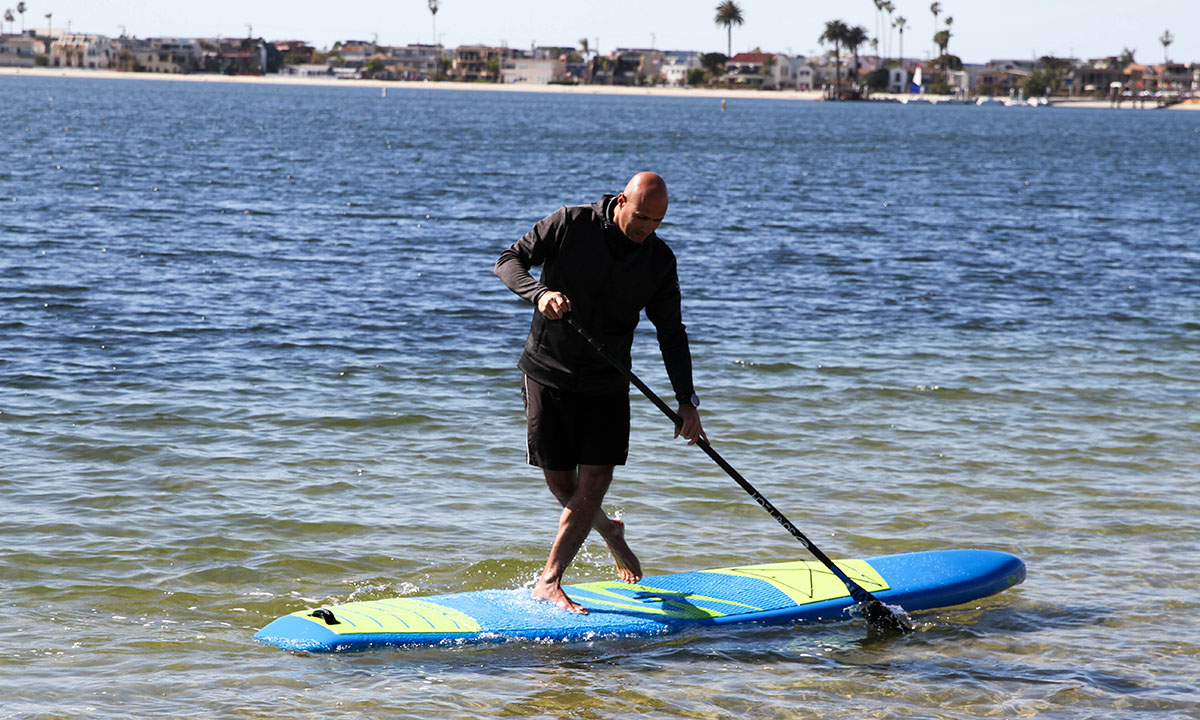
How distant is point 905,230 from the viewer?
30.4 meters

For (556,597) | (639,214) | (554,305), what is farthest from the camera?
(556,597)

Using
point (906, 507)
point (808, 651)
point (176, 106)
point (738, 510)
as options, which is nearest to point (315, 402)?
point (738, 510)

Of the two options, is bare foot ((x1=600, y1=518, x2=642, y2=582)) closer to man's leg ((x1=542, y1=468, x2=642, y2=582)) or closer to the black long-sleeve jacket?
man's leg ((x1=542, y1=468, x2=642, y2=582))

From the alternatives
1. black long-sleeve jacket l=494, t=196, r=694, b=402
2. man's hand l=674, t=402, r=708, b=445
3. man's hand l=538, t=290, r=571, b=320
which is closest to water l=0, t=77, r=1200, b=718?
man's hand l=674, t=402, r=708, b=445

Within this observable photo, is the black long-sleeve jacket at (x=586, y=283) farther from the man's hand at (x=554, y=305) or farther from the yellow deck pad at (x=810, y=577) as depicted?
the yellow deck pad at (x=810, y=577)

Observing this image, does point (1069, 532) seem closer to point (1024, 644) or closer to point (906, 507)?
point (906, 507)

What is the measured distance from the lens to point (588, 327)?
6.17 metres

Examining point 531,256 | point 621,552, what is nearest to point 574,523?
point 621,552

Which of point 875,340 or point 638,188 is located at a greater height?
point 638,188

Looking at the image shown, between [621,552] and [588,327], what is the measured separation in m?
1.50

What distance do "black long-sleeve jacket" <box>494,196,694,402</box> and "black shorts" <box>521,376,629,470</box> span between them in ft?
0.25

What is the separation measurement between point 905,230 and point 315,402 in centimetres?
2167

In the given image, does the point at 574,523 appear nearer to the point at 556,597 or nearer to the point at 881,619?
the point at 556,597

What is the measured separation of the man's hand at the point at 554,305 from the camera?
5.71 metres
